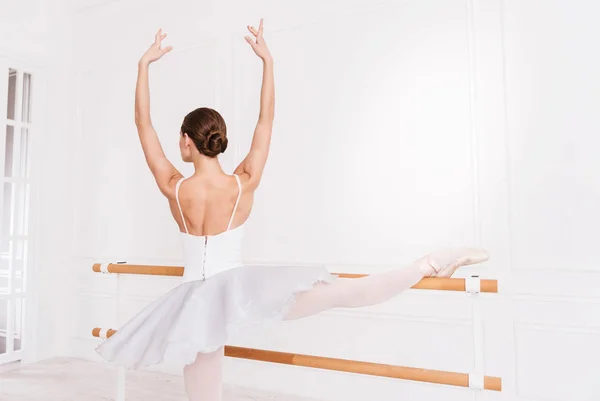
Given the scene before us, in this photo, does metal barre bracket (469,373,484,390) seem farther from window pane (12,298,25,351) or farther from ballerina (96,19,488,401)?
window pane (12,298,25,351)

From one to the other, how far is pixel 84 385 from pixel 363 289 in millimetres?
2628

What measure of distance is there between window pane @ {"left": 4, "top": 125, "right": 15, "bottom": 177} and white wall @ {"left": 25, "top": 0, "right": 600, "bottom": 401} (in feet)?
3.84

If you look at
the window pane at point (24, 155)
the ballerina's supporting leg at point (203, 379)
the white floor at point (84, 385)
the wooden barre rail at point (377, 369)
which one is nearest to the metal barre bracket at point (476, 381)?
the wooden barre rail at point (377, 369)

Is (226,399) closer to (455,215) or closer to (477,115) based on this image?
(455,215)

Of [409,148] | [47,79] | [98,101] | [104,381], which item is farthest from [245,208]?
[47,79]

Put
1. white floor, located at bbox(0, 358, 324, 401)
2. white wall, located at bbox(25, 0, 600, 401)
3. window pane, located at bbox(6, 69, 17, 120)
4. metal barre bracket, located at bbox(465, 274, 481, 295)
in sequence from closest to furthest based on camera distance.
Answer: metal barre bracket, located at bbox(465, 274, 481, 295), white wall, located at bbox(25, 0, 600, 401), white floor, located at bbox(0, 358, 324, 401), window pane, located at bbox(6, 69, 17, 120)

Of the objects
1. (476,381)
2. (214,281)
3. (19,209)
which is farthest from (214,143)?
(19,209)

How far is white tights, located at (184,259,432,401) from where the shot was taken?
164 centimetres

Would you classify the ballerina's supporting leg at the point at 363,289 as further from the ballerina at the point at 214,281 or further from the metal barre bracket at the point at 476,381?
the metal barre bracket at the point at 476,381

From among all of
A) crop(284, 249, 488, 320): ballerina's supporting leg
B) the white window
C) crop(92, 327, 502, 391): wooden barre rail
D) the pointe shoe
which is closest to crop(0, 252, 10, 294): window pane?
the white window

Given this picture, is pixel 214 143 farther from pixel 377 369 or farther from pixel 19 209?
pixel 19 209

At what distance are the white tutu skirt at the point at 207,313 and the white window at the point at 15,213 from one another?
2.80 m

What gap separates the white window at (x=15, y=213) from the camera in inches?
156

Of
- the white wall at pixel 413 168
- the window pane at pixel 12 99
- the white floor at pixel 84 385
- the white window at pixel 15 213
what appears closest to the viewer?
the white wall at pixel 413 168
